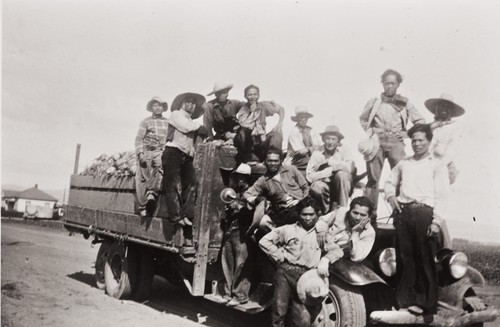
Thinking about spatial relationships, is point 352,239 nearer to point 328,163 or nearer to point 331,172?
point 331,172

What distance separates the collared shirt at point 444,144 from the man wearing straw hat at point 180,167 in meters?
3.01

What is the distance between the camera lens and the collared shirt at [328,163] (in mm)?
5969

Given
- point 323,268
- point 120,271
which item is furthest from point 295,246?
point 120,271

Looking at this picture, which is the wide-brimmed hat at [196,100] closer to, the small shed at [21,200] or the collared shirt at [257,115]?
the collared shirt at [257,115]

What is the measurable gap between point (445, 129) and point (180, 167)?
134 inches

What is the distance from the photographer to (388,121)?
630cm

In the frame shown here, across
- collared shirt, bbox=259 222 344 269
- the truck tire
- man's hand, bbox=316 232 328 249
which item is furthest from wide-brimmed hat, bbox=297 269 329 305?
the truck tire

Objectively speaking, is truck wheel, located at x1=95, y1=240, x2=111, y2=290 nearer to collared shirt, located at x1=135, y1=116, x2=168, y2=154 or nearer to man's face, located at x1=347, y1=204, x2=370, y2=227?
collared shirt, located at x1=135, y1=116, x2=168, y2=154

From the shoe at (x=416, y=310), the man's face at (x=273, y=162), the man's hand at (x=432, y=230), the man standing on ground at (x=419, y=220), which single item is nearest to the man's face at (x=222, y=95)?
the man's face at (x=273, y=162)

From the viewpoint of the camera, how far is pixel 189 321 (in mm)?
6383

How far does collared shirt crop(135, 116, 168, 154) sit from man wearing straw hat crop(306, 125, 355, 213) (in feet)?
9.09

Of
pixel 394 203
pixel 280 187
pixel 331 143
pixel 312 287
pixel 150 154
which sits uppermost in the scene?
pixel 331 143

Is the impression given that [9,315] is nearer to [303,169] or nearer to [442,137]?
[303,169]

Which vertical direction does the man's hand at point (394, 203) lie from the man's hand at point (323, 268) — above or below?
above
